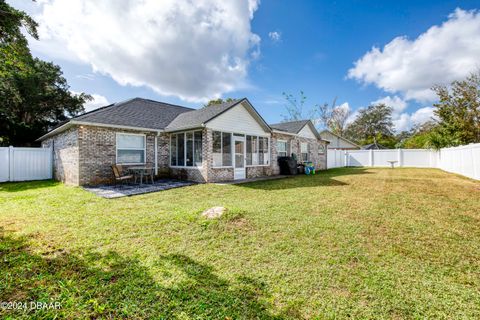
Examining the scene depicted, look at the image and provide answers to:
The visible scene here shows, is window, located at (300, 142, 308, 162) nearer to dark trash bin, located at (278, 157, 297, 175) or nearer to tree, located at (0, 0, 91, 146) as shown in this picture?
dark trash bin, located at (278, 157, 297, 175)

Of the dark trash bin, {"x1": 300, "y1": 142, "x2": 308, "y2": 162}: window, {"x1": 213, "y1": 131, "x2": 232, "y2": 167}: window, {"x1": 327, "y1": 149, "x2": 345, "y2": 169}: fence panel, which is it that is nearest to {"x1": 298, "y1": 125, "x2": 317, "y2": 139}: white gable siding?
{"x1": 300, "y1": 142, "x2": 308, "y2": 162}: window

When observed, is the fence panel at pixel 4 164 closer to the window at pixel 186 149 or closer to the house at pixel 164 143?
the house at pixel 164 143

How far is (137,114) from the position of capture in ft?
39.5

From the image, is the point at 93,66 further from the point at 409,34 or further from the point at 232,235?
the point at 409,34

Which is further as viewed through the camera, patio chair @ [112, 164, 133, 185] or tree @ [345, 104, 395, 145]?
tree @ [345, 104, 395, 145]

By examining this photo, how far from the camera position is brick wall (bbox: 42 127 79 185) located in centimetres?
961

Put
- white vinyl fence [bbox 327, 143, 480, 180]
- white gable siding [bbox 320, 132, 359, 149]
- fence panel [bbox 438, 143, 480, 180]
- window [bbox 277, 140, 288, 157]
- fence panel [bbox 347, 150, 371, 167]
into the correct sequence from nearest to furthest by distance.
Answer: fence panel [bbox 438, 143, 480, 180] → white vinyl fence [bbox 327, 143, 480, 180] → window [bbox 277, 140, 288, 157] → fence panel [bbox 347, 150, 371, 167] → white gable siding [bbox 320, 132, 359, 149]

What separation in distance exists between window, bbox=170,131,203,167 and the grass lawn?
528 cm

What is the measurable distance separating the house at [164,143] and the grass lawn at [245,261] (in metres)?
4.29

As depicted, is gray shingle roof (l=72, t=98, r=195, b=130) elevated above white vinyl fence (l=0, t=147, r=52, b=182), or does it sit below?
above

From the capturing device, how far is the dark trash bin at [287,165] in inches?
587

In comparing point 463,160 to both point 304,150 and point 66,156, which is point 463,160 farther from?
point 66,156

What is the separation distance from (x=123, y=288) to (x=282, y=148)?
14.4m

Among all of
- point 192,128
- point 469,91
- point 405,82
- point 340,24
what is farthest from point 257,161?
point 405,82
